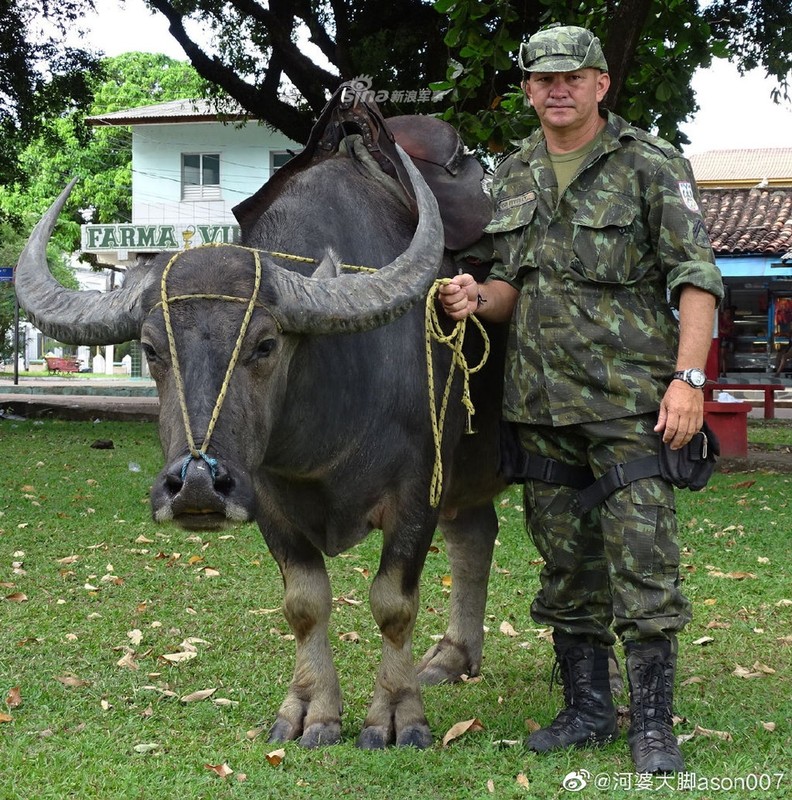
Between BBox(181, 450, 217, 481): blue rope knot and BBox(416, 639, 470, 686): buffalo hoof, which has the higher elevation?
BBox(181, 450, 217, 481): blue rope knot

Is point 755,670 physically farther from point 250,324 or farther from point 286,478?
point 250,324

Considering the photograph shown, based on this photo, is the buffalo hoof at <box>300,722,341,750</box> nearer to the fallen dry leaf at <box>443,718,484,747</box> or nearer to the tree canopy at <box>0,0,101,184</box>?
the fallen dry leaf at <box>443,718,484,747</box>

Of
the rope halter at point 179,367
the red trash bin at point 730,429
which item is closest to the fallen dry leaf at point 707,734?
the rope halter at point 179,367

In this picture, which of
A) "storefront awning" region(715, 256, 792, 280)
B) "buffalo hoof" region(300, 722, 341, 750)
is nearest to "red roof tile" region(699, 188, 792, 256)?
"storefront awning" region(715, 256, 792, 280)

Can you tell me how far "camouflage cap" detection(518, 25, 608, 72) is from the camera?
397 cm

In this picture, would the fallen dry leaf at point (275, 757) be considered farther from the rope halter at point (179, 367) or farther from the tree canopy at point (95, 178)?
the tree canopy at point (95, 178)

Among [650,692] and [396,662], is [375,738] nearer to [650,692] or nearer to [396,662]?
[396,662]

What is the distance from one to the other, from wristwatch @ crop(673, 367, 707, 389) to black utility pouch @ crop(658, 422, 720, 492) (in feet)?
0.78

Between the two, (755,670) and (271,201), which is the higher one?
(271,201)

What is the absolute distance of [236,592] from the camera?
6.76m

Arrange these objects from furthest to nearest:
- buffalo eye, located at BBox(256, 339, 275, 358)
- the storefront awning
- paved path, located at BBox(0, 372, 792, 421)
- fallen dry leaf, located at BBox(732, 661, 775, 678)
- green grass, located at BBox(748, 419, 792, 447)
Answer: the storefront awning < paved path, located at BBox(0, 372, 792, 421) < green grass, located at BBox(748, 419, 792, 447) < fallen dry leaf, located at BBox(732, 661, 775, 678) < buffalo eye, located at BBox(256, 339, 275, 358)

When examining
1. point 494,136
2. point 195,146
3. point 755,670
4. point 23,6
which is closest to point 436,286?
point 755,670

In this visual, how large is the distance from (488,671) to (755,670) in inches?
49.7

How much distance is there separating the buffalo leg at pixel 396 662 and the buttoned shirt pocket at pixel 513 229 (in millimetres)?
1237
